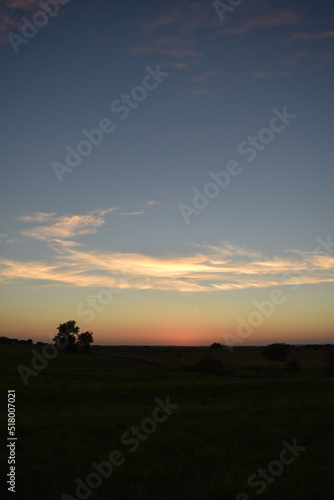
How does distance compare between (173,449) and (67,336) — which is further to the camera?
(67,336)

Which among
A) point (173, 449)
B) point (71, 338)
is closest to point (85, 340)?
point (71, 338)

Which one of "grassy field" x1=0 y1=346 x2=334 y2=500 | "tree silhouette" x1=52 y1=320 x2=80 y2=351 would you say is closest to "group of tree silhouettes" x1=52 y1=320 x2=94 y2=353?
"tree silhouette" x1=52 y1=320 x2=80 y2=351

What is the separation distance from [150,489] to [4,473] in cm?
353

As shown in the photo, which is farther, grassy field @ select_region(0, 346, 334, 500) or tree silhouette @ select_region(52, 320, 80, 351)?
tree silhouette @ select_region(52, 320, 80, 351)

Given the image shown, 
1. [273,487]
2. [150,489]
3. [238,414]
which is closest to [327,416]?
[238,414]

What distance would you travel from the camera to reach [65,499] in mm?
7527

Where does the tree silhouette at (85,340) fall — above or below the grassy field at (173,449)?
below

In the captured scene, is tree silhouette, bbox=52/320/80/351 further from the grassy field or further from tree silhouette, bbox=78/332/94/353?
the grassy field

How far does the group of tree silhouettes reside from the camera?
9794 cm

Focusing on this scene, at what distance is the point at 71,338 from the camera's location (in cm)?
9969

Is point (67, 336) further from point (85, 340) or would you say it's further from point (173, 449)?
point (173, 449)

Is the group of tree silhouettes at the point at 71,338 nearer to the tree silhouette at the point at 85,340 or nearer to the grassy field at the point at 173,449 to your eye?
the tree silhouette at the point at 85,340

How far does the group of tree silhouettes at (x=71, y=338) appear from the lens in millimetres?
97938

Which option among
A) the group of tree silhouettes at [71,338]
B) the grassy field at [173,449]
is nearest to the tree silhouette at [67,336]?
the group of tree silhouettes at [71,338]
